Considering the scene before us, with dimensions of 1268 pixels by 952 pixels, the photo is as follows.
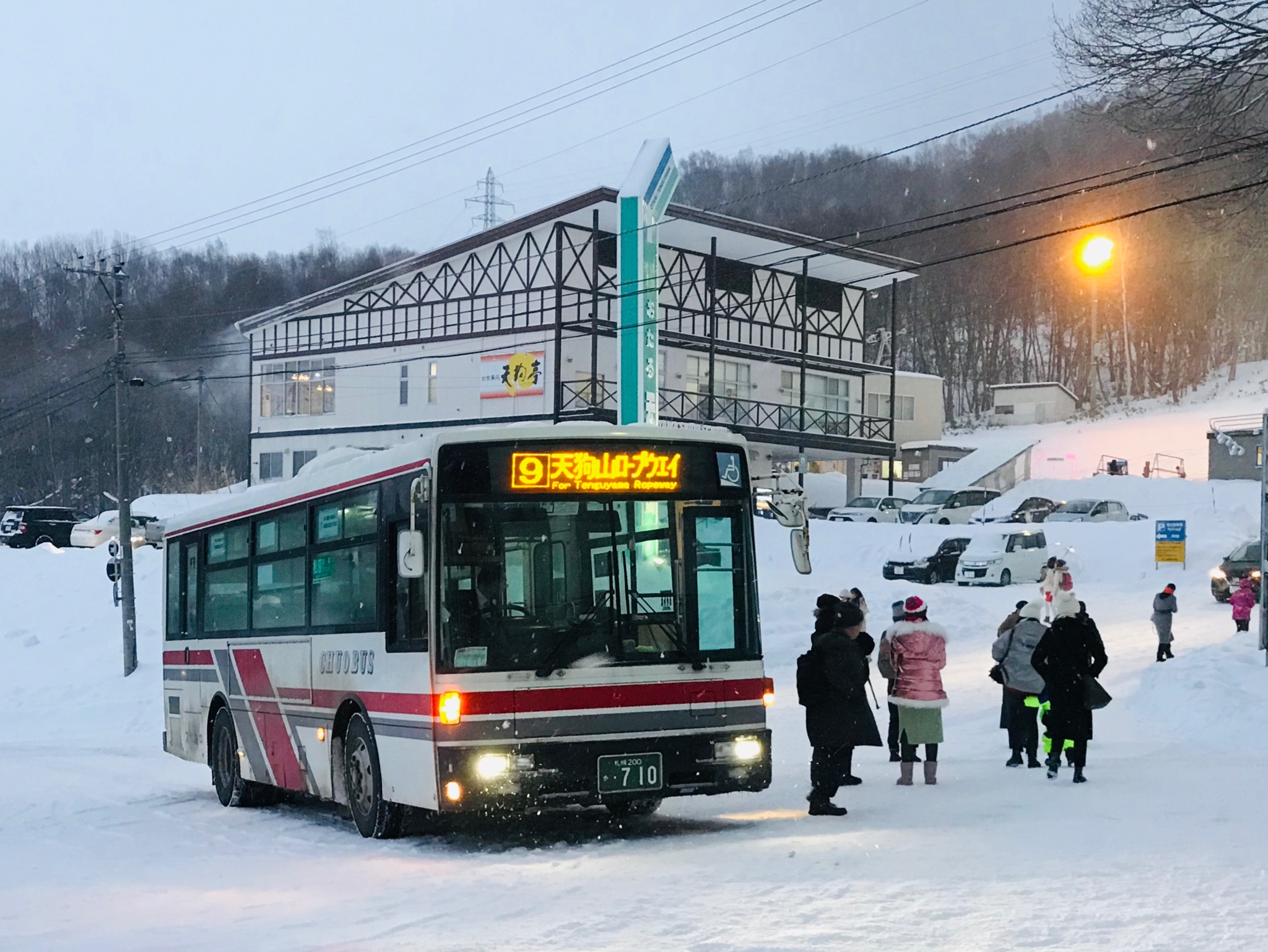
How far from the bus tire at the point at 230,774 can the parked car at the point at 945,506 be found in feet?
131

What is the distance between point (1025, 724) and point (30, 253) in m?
120

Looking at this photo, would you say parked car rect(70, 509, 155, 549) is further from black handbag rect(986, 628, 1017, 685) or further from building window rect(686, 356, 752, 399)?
black handbag rect(986, 628, 1017, 685)

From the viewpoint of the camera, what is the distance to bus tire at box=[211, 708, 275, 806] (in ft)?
46.6

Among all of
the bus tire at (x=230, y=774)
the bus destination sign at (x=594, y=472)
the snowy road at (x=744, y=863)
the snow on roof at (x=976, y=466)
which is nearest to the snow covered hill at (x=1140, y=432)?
the snow on roof at (x=976, y=466)

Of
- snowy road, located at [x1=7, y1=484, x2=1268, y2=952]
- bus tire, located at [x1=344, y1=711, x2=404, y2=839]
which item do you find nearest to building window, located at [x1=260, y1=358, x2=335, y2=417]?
snowy road, located at [x1=7, y1=484, x2=1268, y2=952]

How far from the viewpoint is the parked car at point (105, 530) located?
160 ft

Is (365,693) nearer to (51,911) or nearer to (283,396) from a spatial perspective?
(51,911)

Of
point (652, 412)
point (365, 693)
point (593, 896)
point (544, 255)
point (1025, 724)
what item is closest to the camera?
point (593, 896)

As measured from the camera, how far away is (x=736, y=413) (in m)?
54.3

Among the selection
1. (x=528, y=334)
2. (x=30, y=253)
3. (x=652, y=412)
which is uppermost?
(x=30, y=253)

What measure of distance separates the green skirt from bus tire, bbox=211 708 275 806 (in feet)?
19.7

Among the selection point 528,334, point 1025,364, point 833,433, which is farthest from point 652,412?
point 1025,364

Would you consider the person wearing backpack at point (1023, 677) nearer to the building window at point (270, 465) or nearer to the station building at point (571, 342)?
the station building at point (571, 342)

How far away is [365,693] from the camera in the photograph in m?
10.9
